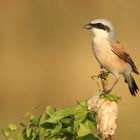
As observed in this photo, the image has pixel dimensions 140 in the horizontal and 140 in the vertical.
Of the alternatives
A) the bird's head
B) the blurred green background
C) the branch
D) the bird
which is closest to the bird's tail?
the bird

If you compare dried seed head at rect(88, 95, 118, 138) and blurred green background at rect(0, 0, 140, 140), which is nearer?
dried seed head at rect(88, 95, 118, 138)

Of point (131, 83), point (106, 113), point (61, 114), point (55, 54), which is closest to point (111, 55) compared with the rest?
point (131, 83)

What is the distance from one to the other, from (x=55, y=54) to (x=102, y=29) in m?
5.39

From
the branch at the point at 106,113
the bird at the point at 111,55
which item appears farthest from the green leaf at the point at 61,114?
the bird at the point at 111,55

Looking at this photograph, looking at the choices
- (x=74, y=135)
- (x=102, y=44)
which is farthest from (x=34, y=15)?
(x=74, y=135)

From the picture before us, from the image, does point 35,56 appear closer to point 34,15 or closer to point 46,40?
point 46,40

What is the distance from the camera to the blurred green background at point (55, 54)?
11.0m

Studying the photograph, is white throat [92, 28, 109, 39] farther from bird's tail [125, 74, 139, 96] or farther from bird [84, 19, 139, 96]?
bird's tail [125, 74, 139, 96]

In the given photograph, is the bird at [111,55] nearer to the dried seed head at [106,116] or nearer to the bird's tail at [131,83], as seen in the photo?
the bird's tail at [131,83]

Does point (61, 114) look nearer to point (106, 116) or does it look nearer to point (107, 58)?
point (106, 116)

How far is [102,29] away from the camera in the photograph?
7074 millimetres

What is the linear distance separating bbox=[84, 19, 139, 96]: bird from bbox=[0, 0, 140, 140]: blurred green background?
2.19 m

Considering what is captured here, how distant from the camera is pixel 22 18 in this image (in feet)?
46.4

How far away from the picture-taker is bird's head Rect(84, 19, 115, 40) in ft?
22.8
